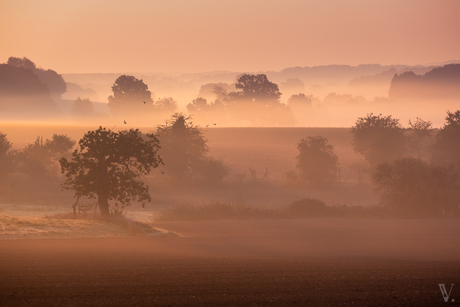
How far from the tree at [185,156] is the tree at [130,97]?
5476cm

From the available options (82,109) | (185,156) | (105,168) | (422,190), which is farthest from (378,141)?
(82,109)

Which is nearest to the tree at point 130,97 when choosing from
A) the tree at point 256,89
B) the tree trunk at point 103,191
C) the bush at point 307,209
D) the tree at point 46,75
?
the tree at point 256,89

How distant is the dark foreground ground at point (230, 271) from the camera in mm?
10258

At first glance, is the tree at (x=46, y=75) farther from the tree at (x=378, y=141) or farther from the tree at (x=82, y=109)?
the tree at (x=378, y=141)

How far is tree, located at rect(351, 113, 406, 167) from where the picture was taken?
2269 inches

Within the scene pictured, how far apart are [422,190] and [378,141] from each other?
2510 cm

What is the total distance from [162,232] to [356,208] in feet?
58.9

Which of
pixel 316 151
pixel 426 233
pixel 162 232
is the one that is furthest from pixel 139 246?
pixel 316 151

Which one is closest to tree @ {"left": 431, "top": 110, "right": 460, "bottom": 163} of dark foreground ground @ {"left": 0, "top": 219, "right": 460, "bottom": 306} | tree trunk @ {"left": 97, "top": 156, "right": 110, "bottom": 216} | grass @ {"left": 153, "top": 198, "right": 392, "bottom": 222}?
grass @ {"left": 153, "top": 198, "right": 392, "bottom": 222}

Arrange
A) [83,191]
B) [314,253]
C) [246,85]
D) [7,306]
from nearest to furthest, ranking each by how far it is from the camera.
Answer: [7,306], [314,253], [83,191], [246,85]

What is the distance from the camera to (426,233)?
963 inches

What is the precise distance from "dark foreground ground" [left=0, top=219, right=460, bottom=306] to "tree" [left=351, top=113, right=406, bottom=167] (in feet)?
120

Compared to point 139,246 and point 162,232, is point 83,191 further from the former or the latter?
point 139,246

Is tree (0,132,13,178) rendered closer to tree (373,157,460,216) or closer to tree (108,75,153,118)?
tree (373,157,460,216)
